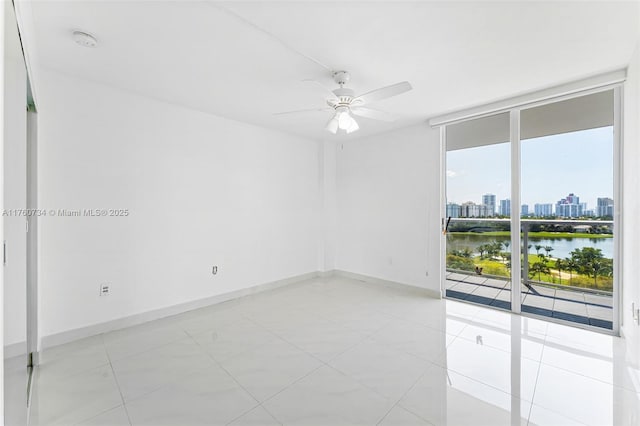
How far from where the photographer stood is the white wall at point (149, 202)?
2625 mm

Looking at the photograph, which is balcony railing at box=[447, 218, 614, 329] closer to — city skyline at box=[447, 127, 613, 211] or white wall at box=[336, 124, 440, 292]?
city skyline at box=[447, 127, 613, 211]

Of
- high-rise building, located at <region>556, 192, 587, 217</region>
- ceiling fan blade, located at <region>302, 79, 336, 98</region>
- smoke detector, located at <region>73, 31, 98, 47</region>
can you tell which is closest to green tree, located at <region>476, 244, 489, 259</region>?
high-rise building, located at <region>556, 192, 587, 217</region>

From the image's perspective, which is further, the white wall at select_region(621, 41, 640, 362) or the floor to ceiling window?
the floor to ceiling window

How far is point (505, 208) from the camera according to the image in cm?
353

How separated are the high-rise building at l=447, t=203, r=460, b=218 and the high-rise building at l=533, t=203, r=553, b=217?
2.87ft

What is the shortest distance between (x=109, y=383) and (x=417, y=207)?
3945mm

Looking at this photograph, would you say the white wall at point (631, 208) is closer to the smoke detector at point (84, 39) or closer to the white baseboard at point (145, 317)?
the white baseboard at point (145, 317)

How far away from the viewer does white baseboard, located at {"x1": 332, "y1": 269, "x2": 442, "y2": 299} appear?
4.07 metres

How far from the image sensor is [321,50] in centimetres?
222

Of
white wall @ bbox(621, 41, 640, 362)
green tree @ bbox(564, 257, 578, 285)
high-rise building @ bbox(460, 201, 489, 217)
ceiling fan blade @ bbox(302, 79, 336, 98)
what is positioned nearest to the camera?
ceiling fan blade @ bbox(302, 79, 336, 98)

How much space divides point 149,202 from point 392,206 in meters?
3.38

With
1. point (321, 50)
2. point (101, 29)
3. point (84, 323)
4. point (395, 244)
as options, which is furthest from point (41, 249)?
point (395, 244)

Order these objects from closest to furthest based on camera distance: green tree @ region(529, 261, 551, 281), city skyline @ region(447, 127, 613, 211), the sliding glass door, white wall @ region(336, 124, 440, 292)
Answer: city skyline @ region(447, 127, 613, 211)
green tree @ region(529, 261, 551, 281)
the sliding glass door
white wall @ region(336, 124, 440, 292)

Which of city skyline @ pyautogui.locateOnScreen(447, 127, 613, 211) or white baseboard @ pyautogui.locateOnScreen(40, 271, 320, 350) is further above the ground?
city skyline @ pyautogui.locateOnScreen(447, 127, 613, 211)
